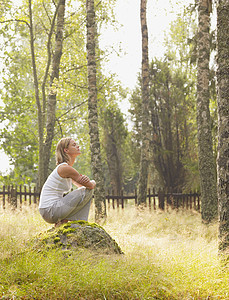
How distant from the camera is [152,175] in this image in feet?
45.6

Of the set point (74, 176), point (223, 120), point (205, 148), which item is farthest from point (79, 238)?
point (205, 148)

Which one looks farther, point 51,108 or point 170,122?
point 170,122

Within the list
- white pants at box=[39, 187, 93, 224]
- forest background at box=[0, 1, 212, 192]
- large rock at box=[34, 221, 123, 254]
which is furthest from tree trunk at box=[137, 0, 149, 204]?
large rock at box=[34, 221, 123, 254]

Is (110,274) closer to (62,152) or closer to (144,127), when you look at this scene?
(62,152)

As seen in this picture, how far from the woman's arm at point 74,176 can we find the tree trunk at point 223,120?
70.3 inches

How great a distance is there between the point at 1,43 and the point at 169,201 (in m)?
10.2

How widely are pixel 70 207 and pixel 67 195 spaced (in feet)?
0.58

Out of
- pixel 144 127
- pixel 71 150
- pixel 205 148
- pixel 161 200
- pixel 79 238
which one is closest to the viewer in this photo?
pixel 79 238

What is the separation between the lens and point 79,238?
4.24 m

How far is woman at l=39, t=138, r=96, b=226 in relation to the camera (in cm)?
473

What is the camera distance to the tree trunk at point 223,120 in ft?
14.9

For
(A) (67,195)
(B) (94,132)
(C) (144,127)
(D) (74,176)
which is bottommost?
(A) (67,195)

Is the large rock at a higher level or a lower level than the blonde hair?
lower

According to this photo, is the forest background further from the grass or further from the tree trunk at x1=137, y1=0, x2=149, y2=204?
the grass
